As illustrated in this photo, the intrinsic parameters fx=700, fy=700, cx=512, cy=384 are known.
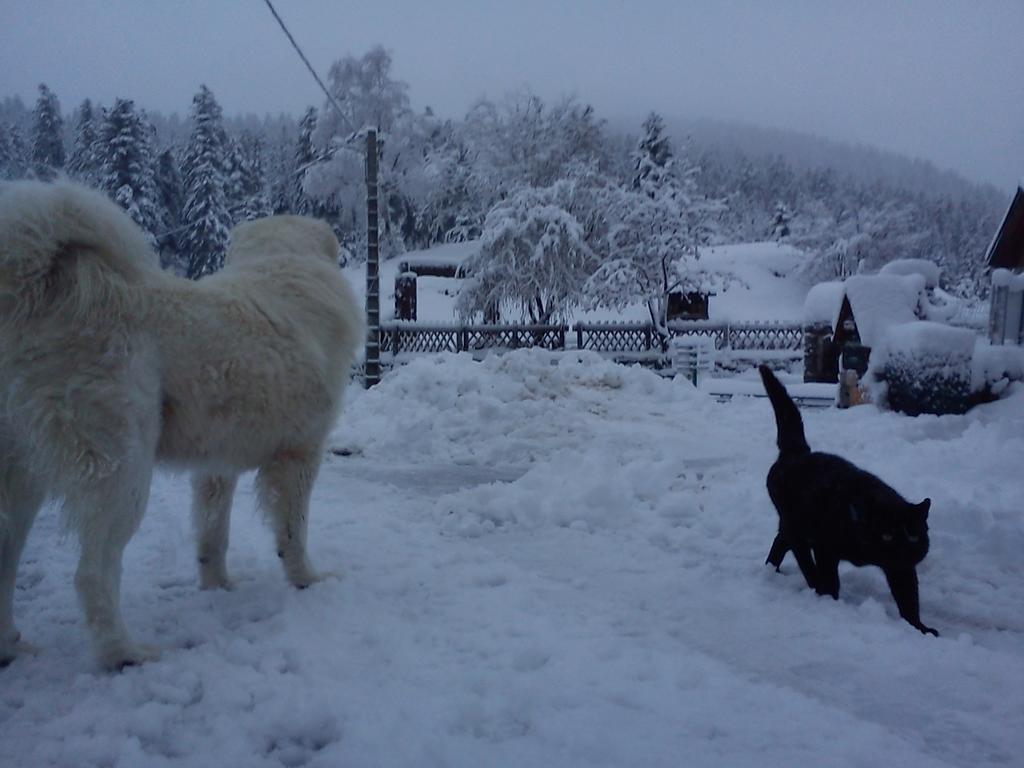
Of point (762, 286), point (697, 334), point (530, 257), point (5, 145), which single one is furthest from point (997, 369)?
point (762, 286)

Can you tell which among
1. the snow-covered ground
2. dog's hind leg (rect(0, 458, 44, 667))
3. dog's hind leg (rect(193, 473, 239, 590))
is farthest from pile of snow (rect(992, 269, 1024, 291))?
dog's hind leg (rect(0, 458, 44, 667))

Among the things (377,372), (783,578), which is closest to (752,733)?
(783,578)

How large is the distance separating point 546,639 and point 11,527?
86.5 inches

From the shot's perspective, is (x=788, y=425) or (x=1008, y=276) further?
(x=1008, y=276)

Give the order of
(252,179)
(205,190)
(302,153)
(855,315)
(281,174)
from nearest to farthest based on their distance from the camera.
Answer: (855,315), (205,190), (252,179), (302,153), (281,174)

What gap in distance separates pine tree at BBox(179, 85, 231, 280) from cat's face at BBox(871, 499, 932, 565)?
75.4 ft

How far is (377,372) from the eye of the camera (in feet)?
46.0

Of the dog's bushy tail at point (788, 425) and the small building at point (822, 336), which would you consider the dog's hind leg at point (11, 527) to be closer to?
the dog's bushy tail at point (788, 425)

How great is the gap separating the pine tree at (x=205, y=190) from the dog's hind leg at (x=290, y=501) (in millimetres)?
21412

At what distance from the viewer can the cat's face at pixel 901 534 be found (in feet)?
10.8

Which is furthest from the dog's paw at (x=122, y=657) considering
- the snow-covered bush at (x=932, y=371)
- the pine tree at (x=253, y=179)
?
the pine tree at (x=253, y=179)

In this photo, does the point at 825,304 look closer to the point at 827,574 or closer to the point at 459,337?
the point at 459,337

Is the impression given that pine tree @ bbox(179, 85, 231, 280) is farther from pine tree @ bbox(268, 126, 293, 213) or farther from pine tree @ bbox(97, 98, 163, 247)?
pine tree @ bbox(268, 126, 293, 213)

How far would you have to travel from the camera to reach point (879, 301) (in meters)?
13.5
